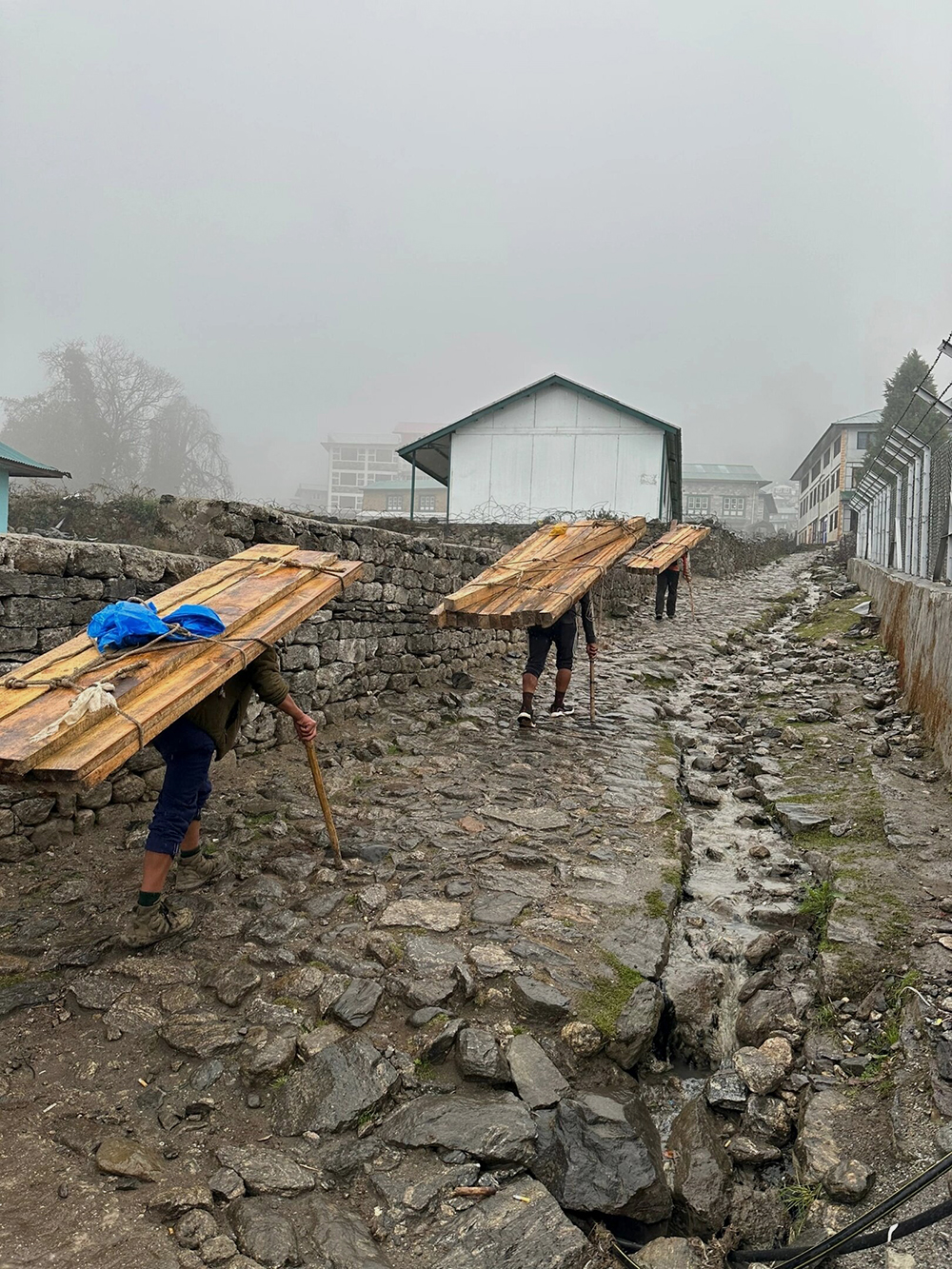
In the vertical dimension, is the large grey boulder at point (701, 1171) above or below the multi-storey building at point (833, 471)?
below

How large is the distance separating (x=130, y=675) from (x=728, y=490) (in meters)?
76.5

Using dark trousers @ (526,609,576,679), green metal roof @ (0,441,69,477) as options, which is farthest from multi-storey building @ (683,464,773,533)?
dark trousers @ (526,609,576,679)

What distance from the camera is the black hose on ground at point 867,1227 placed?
2188 mm

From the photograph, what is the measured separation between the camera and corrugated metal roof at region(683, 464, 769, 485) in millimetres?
74125

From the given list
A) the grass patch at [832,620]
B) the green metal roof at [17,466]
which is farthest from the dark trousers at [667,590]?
the green metal roof at [17,466]

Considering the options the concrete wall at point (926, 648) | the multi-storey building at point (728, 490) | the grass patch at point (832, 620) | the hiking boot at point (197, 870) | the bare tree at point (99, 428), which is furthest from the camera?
the multi-storey building at point (728, 490)

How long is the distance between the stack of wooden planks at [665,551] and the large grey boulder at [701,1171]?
1177 centimetres

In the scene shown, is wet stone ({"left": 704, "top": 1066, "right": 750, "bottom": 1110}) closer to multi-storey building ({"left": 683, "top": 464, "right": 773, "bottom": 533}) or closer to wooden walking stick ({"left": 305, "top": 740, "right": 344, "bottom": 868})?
wooden walking stick ({"left": 305, "top": 740, "right": 344, "bottom": 868})

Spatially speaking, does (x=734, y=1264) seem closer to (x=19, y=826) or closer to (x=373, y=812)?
(x=373, y=812)

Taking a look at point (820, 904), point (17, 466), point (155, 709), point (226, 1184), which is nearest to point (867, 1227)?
point (226, 1184)

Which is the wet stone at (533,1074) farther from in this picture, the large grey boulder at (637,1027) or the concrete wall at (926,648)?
the concrete wall at (926,648)

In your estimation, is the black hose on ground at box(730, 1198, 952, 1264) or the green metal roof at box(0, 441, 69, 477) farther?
the green metal roof at box(0, 441, 69, 477)

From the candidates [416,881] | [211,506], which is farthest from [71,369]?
[416,881]

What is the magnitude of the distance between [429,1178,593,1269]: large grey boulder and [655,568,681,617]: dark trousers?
14.8m
